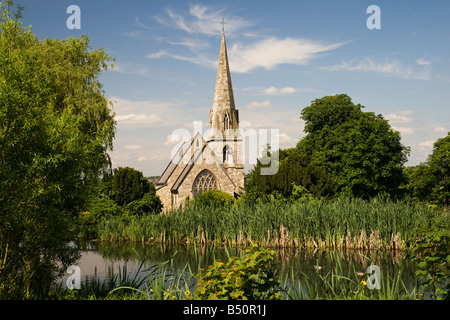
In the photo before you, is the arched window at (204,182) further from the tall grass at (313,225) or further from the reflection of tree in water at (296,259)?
the reflection of tree in water at (296,259)

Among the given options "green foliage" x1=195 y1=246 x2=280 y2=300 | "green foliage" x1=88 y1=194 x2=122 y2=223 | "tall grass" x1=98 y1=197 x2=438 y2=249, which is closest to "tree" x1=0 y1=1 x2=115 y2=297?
"green foliage" x1=195 y1=246 x2=280 y2=300

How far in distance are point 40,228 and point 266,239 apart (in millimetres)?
11286

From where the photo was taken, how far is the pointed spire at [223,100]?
145 ft

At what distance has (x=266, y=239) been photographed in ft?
57.8

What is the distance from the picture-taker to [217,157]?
132 feet

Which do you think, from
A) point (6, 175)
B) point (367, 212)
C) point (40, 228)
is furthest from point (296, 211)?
point (6, 175)

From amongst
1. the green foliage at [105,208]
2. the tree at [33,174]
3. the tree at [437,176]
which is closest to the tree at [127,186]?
the green foliage at [105,208]

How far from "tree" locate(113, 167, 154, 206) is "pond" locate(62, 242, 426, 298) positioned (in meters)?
7.48

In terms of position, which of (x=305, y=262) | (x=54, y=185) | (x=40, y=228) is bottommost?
(x=305, y=262)

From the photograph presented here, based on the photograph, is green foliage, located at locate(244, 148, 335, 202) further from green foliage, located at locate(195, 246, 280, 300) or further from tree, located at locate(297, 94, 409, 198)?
green foliage, located at locate(195, 246, 280, 300)

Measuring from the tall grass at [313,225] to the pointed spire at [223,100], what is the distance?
24.8 meters

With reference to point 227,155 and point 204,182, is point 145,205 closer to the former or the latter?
point 204,182

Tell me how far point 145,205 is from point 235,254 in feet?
51.8
